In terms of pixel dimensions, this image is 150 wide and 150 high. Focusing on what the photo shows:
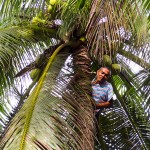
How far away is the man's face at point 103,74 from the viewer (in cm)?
499

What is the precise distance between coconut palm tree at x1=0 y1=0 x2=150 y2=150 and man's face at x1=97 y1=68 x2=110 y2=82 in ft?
0.46

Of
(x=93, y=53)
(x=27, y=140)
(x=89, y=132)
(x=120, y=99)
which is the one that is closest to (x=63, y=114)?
(x=89, y=132)

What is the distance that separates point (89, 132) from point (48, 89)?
2.03ft

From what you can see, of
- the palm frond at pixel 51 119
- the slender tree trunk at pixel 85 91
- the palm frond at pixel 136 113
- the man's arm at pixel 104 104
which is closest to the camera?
the palm frond at pixel 51 119

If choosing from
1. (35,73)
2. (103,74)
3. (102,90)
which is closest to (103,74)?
(103,74)

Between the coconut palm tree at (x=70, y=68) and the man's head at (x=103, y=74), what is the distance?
→ 138 millimetres

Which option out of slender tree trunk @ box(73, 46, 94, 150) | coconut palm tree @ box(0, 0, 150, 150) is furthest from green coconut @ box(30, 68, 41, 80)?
slender tree trunk @ box(73, 46, 94, 150)

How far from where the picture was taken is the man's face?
16.4 feet

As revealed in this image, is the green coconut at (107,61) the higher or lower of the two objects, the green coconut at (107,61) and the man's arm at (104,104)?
the higher

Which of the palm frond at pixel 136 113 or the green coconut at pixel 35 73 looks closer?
the green coconut at pixel 35 73

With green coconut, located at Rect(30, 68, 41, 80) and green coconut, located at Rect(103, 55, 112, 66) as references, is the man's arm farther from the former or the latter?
green coconut, located at Rect(30, 68, 41, 80)

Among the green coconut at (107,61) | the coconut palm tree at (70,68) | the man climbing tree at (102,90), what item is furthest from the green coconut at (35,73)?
the green coconut at (107,61)

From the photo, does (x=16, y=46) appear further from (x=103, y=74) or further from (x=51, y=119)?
(x=51, y=119)

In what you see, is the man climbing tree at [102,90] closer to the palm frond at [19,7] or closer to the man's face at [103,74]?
the man's face at [103,74]
